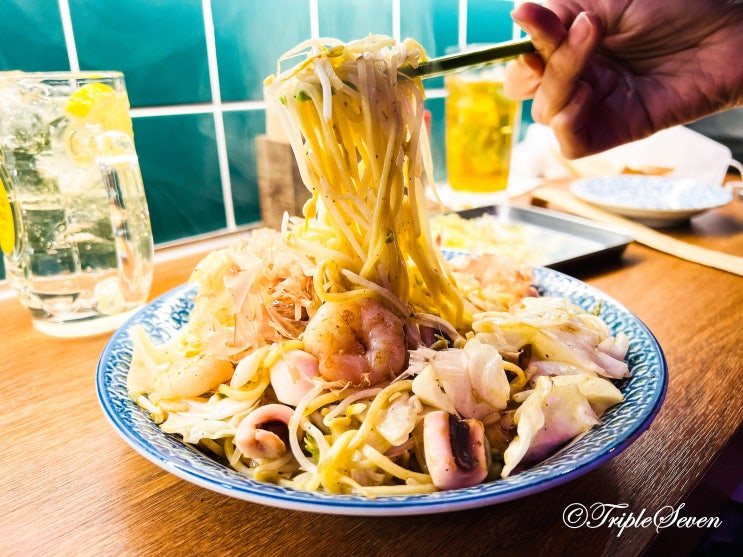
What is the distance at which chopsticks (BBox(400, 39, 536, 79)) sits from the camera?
88 cm

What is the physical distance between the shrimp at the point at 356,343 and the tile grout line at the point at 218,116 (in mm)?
1440

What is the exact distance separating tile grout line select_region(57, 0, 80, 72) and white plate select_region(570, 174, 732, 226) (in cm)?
187

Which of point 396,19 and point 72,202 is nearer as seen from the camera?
point 72,202

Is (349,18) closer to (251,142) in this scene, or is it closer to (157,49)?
(251,142)

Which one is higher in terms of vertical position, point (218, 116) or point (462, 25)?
point (462, 25)

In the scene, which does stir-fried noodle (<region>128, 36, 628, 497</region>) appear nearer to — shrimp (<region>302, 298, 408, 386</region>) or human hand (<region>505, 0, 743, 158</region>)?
shrimp (<region>302, 298, 408, 386</region>)

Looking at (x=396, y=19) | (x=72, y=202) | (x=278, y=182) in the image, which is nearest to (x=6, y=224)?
(x=72, y=202)

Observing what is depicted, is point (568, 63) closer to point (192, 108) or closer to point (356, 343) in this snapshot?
point (356, 343)

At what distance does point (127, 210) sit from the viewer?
1.24m

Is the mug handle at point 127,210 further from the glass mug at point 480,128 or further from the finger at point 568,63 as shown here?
the glass mug at point 480,128

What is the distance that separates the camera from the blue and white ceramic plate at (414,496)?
579mm

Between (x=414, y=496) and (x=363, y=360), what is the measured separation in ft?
0.86

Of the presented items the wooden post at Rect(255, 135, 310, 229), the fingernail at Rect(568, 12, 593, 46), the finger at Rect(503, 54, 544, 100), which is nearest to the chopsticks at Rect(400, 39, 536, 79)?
the fingernail at Rect(568, 12, 593, 46)

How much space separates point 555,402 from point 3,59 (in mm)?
1687
